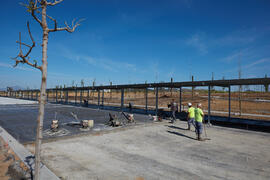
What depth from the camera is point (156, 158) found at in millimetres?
6309

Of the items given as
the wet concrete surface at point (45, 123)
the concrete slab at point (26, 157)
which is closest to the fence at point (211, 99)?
the wet concrete surface at point (45, 123)

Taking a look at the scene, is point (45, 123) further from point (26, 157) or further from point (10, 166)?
point (10, 166)

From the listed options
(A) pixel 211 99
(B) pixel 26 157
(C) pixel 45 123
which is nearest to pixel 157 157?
(B) pixel 26 157

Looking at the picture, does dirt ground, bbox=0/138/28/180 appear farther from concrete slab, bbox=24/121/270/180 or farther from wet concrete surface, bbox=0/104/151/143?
wet concrete surface, bbox=0/104/151/143

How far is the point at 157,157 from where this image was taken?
641 cm

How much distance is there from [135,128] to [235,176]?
7423mm

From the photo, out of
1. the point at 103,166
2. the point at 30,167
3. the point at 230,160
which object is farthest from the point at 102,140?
the point at 230,160

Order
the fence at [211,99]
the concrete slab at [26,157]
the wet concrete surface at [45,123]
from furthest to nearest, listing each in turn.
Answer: the fence at [211,99]
the wet concrete surface at [45,123]
the concrete slab at [26,157]

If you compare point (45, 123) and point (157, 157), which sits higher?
point (45, 123)

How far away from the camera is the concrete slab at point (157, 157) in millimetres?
5027

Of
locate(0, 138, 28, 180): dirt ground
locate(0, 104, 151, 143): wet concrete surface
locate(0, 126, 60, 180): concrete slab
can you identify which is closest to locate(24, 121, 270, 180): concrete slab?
locate(0, 126, 60, 180): concrete slab

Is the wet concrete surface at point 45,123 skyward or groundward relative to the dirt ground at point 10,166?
skyward

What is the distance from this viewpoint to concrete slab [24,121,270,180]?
16.5ft

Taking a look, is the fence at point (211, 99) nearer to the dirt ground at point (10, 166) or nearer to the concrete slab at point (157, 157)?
the concrete slab at point (157, 157)
